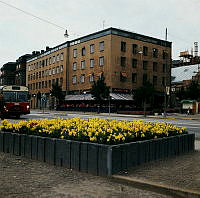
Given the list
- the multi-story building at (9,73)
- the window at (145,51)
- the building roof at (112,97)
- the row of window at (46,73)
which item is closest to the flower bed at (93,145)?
the building roof at (112,97)

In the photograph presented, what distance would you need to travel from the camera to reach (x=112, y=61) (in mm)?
45562

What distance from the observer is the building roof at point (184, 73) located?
209 ft

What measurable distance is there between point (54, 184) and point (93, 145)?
1.14 metres

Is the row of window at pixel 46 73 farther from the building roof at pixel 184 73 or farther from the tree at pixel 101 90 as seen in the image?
the building roof at pixel 184 73

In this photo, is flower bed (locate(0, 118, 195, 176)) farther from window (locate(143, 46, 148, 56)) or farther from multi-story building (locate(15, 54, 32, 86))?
multi-story building (locate(15, 54, 32, 86))

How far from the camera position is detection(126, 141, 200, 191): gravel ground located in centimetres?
475

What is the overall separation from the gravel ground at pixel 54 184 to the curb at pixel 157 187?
94mm

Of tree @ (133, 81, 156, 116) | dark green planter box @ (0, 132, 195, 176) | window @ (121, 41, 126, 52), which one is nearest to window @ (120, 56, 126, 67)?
window @ (121, 41, 126, 52)

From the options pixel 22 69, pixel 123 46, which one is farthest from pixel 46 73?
pixel 123 46

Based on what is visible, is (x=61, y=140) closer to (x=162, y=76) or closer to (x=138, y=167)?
(x=138, y=167)

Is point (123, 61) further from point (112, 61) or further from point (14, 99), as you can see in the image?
point (14, 99)

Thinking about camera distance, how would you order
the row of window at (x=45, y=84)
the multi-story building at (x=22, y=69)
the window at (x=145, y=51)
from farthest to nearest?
the multi-story building at (x=22, y=69), the row of window at (x=45, y=84), the window at (x=145, y=51)

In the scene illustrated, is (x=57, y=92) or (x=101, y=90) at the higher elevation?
(x=57, y=92)

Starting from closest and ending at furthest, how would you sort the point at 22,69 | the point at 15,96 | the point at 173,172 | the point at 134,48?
1. the point at 173,172
2. the point at 15,96
3. the point at 134,48
4. the point at 22,69
